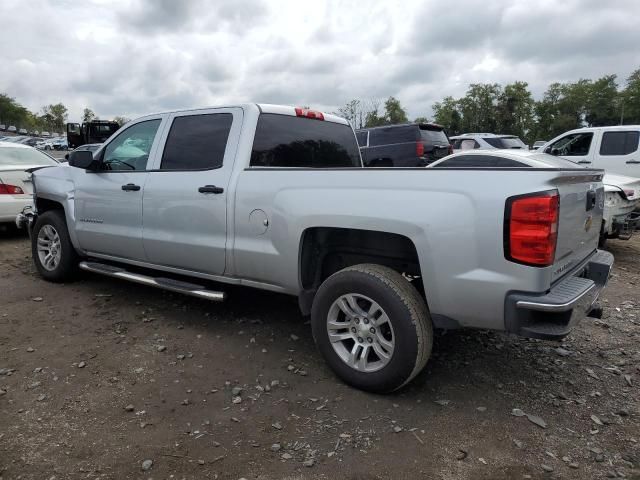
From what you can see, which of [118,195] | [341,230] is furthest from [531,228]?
[118,195]

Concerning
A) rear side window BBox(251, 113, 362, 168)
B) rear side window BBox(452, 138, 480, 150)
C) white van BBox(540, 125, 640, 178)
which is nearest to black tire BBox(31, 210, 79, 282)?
rear side window BBox(251, 113, 362, 168)

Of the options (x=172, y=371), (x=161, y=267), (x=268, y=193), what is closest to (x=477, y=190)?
(x=268, y=193)

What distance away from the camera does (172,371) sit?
11.4 ft

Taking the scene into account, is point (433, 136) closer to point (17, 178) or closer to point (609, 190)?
point (609, 190)

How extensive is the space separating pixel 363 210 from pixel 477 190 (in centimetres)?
71

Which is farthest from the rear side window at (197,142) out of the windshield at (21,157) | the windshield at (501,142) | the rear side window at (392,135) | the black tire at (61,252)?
the windshield at (501,142)

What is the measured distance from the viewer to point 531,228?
2.54 metres

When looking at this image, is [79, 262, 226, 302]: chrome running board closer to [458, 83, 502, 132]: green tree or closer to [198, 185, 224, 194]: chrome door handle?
[198, 185, 224, 194]: chrome door handle

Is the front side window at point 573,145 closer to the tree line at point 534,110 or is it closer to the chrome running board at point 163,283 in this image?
the chrome running board at point 163,283

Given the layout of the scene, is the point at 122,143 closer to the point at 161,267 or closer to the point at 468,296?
the point at 161,267

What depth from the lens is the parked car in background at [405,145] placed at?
11.3 m

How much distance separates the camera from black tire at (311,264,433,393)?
2.86m

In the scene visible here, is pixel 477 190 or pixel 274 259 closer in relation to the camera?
pixel 477 190

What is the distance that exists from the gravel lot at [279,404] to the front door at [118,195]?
2.26ft
